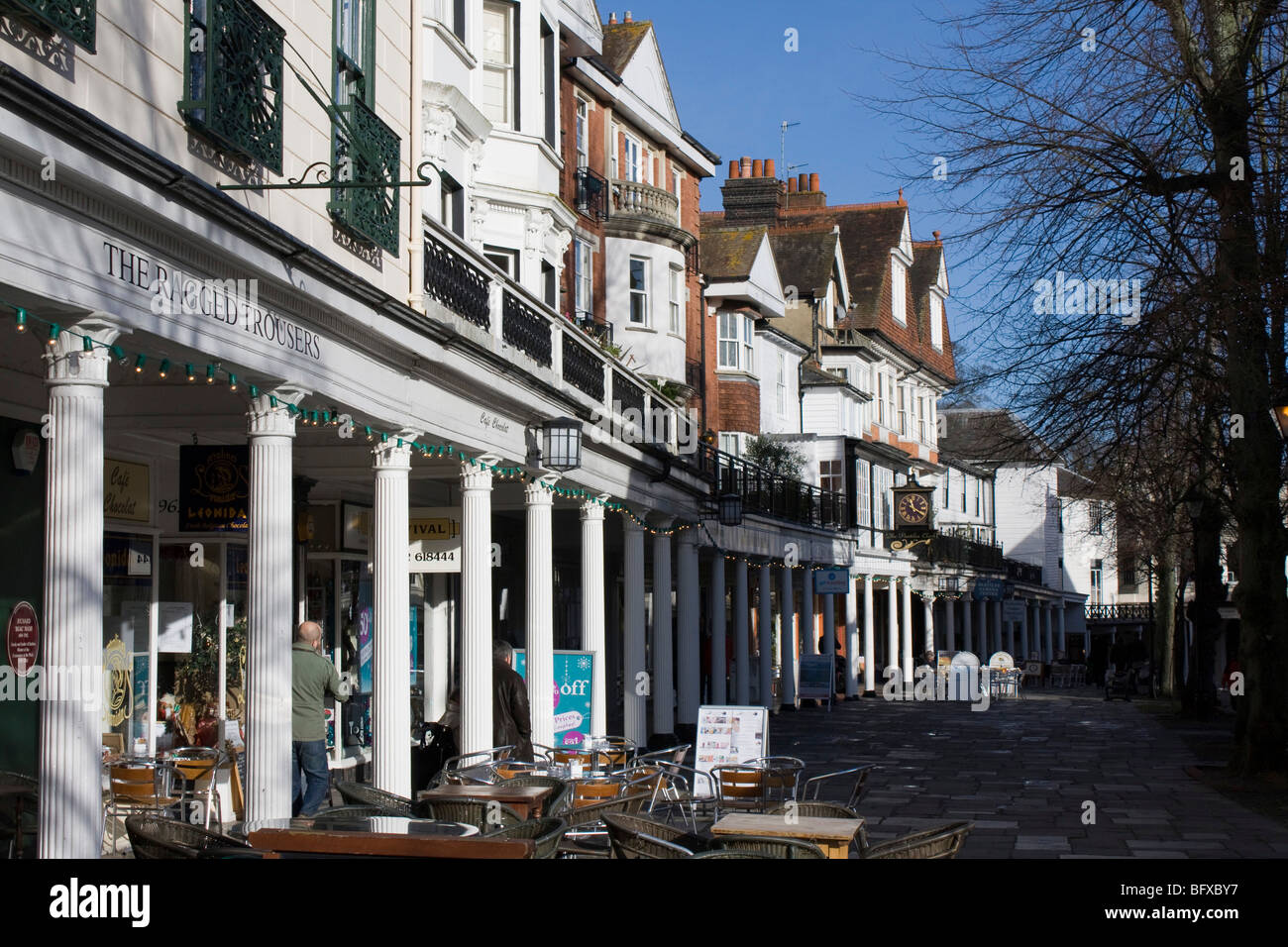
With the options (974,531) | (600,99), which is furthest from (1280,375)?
(974,531)

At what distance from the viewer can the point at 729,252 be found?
127 feet

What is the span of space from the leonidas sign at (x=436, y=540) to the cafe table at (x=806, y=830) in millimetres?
7767

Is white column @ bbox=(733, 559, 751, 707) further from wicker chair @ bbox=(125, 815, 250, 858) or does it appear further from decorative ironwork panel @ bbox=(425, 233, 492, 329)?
wicker chair @ bbox=(125, 815, 250, 858)

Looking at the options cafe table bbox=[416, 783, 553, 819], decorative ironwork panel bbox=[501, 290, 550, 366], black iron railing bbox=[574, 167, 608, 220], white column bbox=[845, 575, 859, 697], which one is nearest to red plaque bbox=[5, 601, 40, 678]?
cafe table bbox=[416, 783, 553, 819]

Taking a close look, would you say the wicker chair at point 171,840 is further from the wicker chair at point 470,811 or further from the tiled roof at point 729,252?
the tiled roof at point 729,252

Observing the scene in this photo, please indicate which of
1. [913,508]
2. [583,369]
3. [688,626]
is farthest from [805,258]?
[583,369]

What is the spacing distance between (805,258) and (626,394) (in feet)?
96.5

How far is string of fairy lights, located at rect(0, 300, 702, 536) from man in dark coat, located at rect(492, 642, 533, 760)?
2.05m

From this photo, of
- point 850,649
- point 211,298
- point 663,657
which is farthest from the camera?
point 850,649

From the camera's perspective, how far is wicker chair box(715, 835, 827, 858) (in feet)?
25.8

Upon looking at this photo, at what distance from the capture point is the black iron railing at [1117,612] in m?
88.1

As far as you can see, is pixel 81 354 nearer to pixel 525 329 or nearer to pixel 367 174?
pixel 367 174

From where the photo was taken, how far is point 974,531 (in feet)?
224

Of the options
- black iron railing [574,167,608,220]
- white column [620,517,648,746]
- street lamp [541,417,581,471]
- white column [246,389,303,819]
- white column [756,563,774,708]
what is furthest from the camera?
white column [756,563,774,708]
